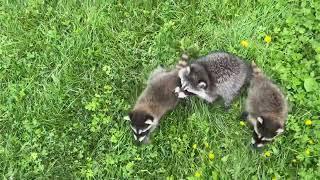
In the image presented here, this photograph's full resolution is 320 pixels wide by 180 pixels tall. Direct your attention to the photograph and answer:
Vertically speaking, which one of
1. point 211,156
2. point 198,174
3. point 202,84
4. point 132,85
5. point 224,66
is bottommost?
point 198,174

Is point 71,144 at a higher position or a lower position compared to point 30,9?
lower

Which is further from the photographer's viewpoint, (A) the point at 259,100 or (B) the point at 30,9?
(B) the point at 30,9

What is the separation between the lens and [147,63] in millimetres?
6172

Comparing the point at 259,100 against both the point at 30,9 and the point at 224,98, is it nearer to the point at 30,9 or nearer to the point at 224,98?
the point at 224,98

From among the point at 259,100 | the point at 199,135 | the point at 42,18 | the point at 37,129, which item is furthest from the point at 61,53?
the point at 259,100

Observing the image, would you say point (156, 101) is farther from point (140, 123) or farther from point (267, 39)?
point (267, 39)

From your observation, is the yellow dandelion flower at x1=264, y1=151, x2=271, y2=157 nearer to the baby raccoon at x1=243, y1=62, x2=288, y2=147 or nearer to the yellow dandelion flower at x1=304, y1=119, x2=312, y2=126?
the baby raccoon at x1=243, y1=62, x2=288, y2=147

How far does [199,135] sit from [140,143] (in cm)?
75

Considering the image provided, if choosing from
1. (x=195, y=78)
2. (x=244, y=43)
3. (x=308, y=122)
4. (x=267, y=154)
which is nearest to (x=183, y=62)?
(x=195, y=78)

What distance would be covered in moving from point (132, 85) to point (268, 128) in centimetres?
186

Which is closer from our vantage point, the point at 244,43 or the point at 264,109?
the point at 264,109

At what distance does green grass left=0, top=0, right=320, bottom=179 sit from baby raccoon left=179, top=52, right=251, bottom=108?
23 centimetres

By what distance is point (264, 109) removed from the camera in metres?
5.54

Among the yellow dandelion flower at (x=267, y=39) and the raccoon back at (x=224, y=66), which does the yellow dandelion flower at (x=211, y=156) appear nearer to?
the raccoon back at (x=224, y=66)
